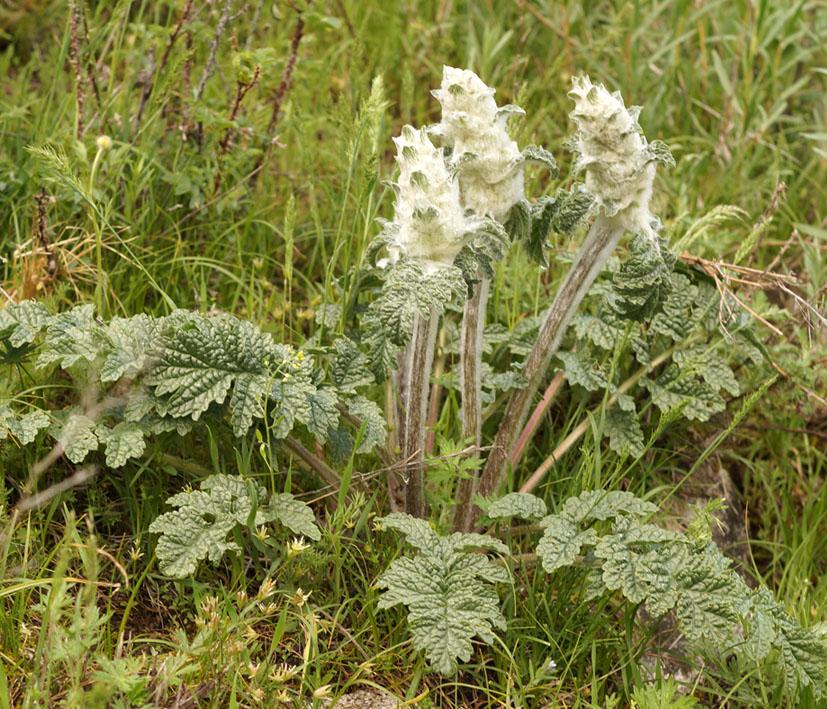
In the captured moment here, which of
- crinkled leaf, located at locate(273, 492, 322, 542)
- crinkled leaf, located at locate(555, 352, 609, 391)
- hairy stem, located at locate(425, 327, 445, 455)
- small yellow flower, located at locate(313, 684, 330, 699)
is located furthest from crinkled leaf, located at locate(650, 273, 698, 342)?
small yellow flower, located at locate(313, 684, 330, 699)

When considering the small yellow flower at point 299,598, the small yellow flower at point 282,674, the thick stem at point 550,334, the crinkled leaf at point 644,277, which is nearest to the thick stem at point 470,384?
the thick stem at point 550,334

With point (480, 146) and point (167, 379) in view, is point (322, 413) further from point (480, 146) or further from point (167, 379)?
point (480, 146)

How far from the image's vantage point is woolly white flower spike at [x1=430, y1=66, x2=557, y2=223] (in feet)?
5.76

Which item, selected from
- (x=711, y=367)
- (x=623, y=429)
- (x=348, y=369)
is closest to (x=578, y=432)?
(x=623, y=429)

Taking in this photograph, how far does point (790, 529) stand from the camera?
2.54m

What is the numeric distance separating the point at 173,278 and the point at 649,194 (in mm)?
1438

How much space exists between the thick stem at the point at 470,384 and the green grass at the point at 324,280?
0.50 ft

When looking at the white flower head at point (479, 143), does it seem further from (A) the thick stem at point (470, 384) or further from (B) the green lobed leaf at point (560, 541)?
(B) the green lobed leaf at point (560, 541)

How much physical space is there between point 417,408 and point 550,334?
0.37 metres

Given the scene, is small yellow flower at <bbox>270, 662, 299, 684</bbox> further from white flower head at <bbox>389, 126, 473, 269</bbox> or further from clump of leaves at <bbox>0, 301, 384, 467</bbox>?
white flower head at <bbox>389, 126, 473, 269</bbox>

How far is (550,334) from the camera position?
208cm

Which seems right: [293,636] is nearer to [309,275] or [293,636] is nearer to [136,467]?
[136,467]

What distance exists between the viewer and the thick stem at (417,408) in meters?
1.89

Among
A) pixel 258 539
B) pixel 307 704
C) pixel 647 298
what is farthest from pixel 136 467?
pixel 647 298
